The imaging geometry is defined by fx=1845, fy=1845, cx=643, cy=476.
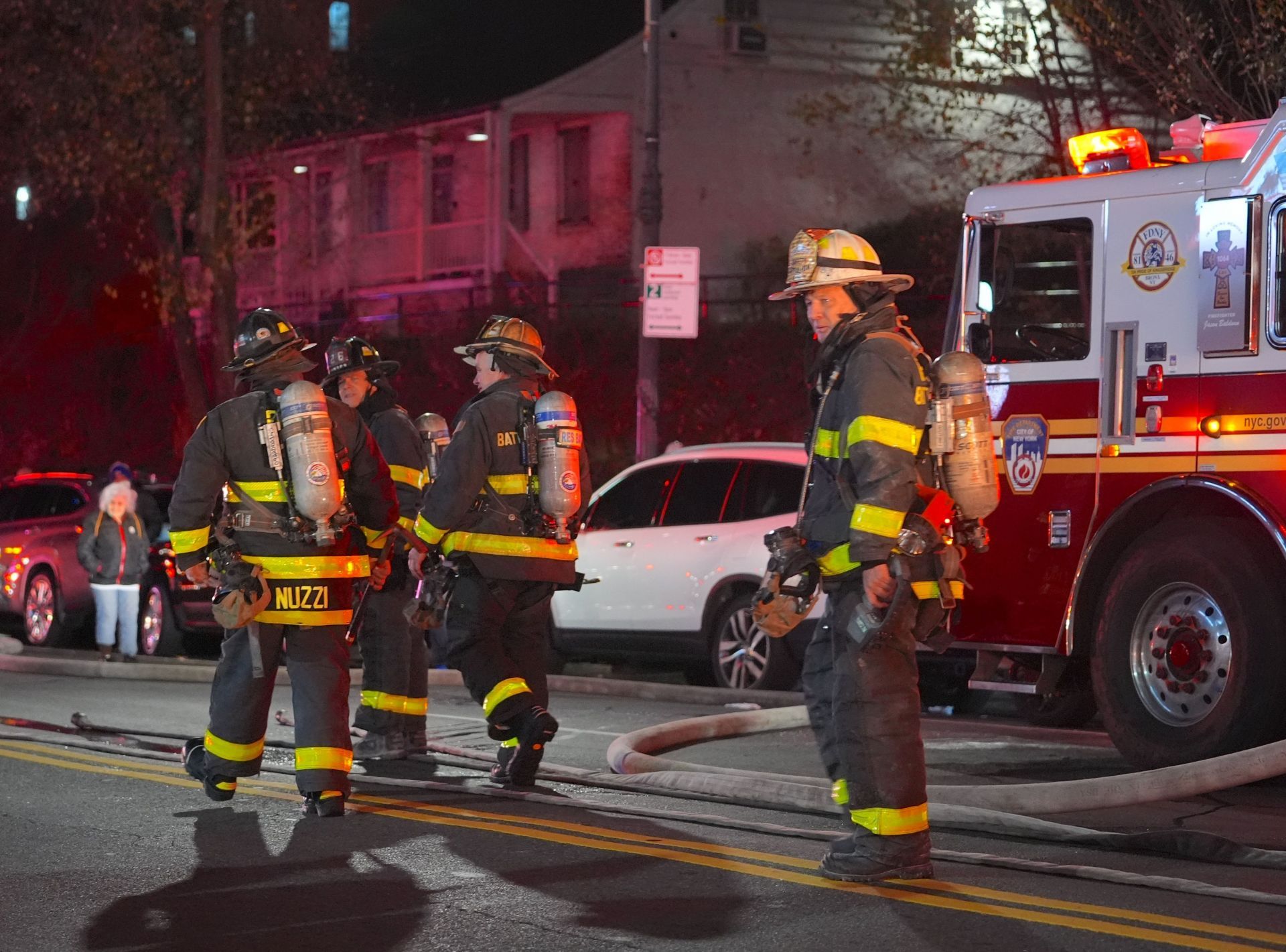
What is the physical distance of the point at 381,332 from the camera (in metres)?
29.4

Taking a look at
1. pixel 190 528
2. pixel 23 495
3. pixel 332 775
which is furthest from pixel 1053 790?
pixel 23 495

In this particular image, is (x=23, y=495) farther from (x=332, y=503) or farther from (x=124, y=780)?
(x=332, y=503)

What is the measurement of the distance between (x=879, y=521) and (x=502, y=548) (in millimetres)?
2648

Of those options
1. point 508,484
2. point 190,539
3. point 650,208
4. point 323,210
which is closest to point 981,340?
point 508,484

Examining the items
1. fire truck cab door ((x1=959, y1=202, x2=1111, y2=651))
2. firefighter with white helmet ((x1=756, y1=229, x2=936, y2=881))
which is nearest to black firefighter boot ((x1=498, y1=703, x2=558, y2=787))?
firefighter with white helmet ((x1=756, y1=229, x2=936, y2=881))

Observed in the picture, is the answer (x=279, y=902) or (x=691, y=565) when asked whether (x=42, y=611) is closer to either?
(x=691, y=565)

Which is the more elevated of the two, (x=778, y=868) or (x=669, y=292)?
(x=669, y=292)

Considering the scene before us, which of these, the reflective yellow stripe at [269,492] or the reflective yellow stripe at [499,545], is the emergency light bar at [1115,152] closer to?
the reflective yellow stripe at [499,545]

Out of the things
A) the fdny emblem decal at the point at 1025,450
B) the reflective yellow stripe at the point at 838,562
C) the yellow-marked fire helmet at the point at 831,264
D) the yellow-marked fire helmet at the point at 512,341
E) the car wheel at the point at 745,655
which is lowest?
the car wheel at the point at 745,655

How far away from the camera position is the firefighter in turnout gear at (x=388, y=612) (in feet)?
29.7

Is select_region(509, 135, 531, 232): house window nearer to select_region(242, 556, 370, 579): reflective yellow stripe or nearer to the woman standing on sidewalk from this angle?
the woman standing on sidewalk

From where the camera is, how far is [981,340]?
30.5 ft

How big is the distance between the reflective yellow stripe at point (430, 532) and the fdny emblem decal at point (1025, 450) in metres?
2.95

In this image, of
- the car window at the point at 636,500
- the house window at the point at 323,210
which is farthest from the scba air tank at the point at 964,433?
the house window at the point at 323,210
